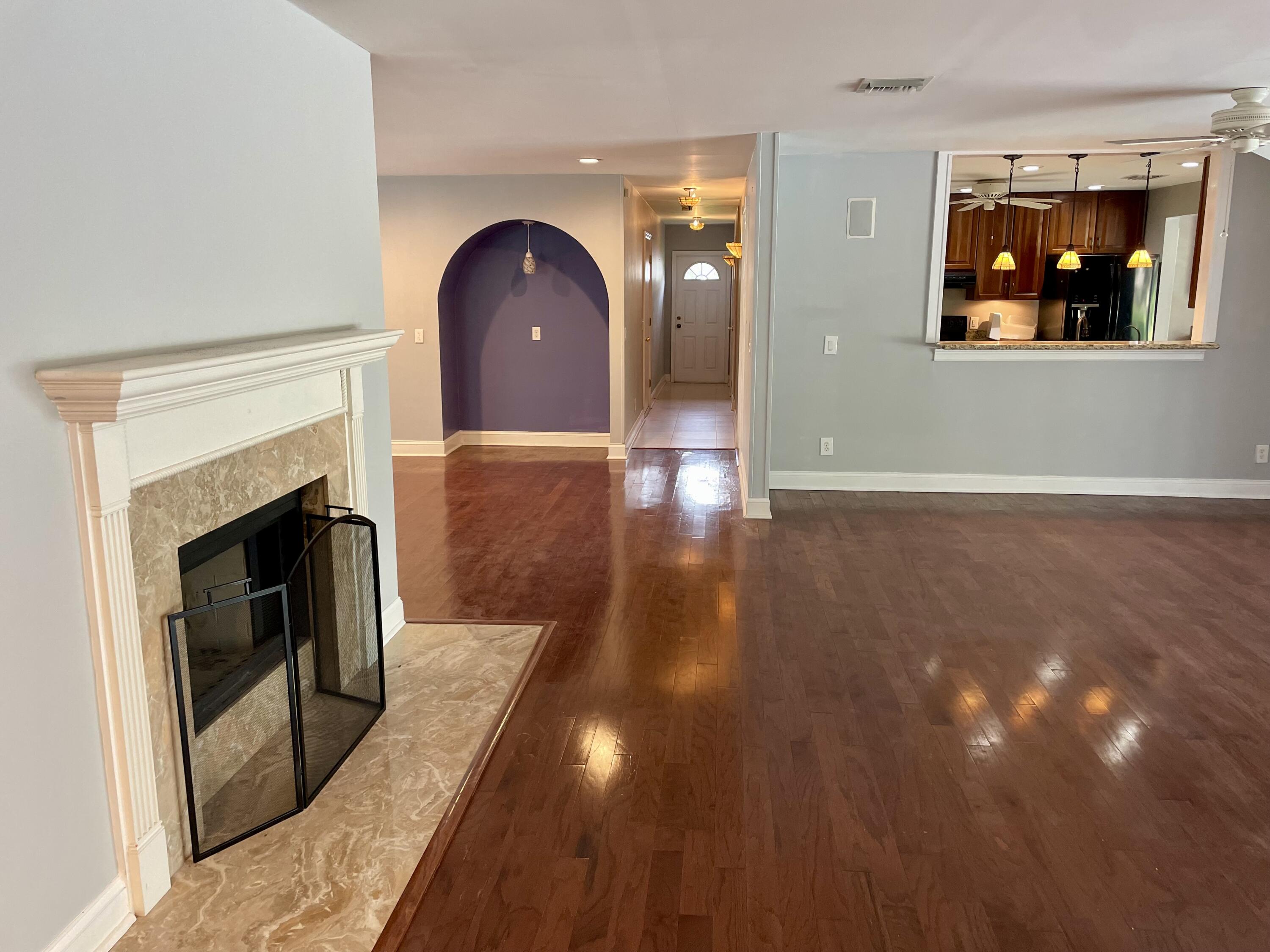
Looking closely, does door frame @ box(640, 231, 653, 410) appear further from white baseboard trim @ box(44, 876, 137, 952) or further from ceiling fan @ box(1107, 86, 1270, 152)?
white baseboard trim @ box(44, 876, 137, 952)

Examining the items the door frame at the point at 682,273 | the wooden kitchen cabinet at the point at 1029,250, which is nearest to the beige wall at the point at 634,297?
the door frame at the point at 682,273

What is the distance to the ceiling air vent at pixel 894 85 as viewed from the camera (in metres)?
4.02

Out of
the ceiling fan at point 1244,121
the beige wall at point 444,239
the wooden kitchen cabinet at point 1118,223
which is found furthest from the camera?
the wooden kitchen cabinet at point 1118,223

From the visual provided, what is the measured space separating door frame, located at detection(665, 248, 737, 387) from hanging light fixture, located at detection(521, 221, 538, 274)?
5357 millimetres

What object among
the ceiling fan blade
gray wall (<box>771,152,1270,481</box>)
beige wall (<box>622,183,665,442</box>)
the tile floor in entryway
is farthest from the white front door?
the ceiling fan blade

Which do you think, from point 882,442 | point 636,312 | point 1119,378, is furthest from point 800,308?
point 636,312

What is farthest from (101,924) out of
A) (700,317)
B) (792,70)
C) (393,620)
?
(700,317)

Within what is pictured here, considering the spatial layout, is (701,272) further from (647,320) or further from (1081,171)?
(1081,171)

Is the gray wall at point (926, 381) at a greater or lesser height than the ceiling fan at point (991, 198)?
lesser

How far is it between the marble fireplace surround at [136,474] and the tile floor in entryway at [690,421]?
6.12 meters

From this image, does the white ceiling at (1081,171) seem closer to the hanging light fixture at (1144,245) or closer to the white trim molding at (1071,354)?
the hanging light fixture at (1144,245)

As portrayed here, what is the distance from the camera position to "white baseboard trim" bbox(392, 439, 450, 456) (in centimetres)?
812

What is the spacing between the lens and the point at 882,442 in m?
6.57

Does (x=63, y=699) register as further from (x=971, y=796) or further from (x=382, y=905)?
(x=971, y=796)
